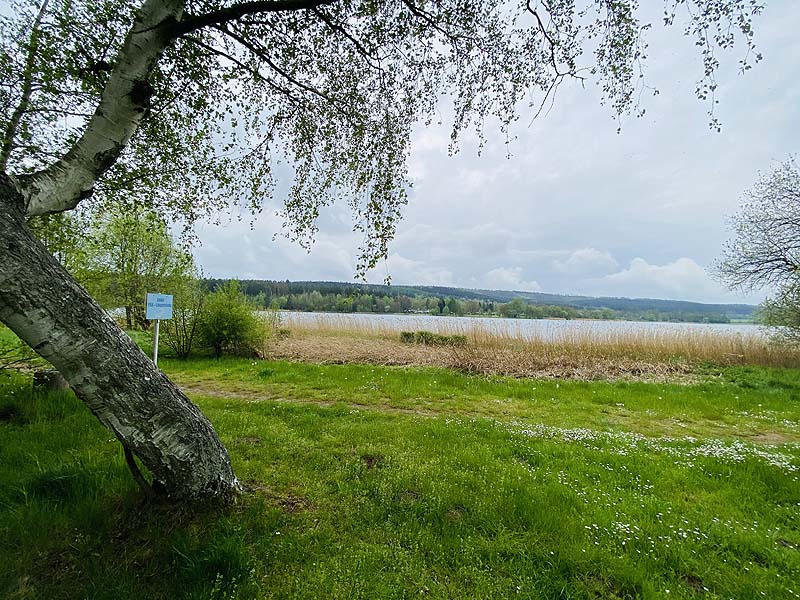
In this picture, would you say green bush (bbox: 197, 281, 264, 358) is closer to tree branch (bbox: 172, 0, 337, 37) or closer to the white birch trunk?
the white birch trunk

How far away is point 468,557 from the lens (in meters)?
2.34

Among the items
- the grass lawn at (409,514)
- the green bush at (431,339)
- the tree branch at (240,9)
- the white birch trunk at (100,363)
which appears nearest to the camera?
the white birch trunk at (100,363)

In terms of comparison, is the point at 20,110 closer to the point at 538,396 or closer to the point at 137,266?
the point at 538,396

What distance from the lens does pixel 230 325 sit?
1165cm

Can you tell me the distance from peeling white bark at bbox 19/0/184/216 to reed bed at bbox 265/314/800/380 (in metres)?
9.68

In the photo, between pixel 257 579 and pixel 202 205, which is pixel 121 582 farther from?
pixel 202 205

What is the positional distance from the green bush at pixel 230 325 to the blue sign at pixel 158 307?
4.14 metres

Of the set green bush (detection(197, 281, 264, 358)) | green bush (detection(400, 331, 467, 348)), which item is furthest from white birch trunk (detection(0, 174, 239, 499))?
green bush (detection(400, 331, 467, 348))

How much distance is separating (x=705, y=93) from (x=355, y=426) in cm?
573

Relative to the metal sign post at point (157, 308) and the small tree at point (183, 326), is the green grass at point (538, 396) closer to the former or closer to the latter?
the small tree at point (183, 326)

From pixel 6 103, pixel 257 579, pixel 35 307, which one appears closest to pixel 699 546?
pixel 257 579

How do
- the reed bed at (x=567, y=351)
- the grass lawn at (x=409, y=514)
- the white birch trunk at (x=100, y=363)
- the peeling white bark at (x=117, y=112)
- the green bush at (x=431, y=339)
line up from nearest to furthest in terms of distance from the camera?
1. the white birch trunk at (x=100, y=363)
2. the grass lawn at (x=409, y=514)
3. the peeling white bark at (x=117, y=112)
4. the reed bed at (x=567, y=351)
5. the green bush at (x=431, y=339)

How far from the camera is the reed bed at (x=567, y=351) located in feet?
36.7

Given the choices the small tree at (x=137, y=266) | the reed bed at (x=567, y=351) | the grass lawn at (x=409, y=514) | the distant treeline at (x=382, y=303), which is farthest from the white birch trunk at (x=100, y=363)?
the small tree at (x=137, y=266)
